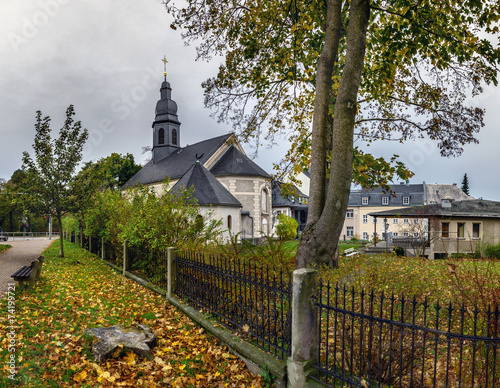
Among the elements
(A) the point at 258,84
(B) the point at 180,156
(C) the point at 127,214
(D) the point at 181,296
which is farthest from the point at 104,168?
(B) the point at 180,156

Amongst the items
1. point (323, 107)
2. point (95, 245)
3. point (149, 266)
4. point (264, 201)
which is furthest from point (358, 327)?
point (264, 201)


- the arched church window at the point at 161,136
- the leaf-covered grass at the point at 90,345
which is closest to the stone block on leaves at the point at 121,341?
the leaf-covered grass at the point at 90,345

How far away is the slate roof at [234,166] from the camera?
3706 cm

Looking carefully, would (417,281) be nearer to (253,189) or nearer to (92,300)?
(92,300)

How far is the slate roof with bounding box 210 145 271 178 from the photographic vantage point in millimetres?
37062

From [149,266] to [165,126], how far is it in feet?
128

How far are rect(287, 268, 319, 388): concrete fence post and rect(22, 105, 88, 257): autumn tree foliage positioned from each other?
47.4ft

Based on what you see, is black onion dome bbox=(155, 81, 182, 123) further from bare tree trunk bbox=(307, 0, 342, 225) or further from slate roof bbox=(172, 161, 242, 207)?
bare tree trunk bbox=(307, 0, 342, 225)

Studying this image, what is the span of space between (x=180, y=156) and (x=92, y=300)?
36.5 meters

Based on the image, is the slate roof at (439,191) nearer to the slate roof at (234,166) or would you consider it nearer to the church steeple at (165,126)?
the slate roof at (234,166)

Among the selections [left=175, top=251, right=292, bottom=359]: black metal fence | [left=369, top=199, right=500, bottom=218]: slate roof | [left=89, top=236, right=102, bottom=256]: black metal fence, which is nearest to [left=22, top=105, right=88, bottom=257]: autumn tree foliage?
[left=89, top=236, right=102, bottom=256]: black metal fence

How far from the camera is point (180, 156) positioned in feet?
141

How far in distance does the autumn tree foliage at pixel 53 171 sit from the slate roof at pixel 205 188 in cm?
1246

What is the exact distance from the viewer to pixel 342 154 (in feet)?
19.9
